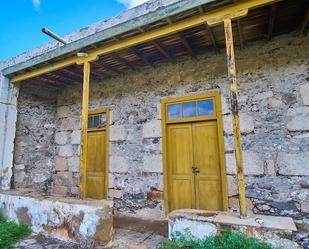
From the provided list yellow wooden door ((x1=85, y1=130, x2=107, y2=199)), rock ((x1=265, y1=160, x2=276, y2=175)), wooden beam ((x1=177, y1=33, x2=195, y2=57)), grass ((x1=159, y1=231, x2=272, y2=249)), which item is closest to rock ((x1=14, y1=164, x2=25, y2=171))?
yellow wooden door ((x1=85, y1=130, x2=107, y2=199))

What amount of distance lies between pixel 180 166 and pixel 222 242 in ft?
6.59

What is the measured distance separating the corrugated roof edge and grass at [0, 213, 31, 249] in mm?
2818

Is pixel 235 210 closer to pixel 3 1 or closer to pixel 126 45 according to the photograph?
pixel 126 45

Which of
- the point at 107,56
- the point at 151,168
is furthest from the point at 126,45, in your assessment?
the point at 151,168

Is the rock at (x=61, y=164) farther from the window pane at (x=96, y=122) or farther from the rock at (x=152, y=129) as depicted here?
the rock at (x=152, y=129)

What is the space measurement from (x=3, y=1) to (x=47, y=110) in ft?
31.7

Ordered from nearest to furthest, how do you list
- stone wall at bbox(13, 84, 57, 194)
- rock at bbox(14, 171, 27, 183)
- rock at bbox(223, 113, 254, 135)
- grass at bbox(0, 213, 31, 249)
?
grass at bbox(0, 213, 31, 249) → rock at bbox(223, 113, 254, 135) → rock at bbox(14, 171, 27, 183) → stone wall at bbox(13, 84, 57, 194)

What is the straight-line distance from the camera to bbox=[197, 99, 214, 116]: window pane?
3951mm

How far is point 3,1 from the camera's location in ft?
37.3

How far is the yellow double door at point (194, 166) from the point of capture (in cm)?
380

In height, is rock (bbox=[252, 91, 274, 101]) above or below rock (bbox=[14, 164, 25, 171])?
above

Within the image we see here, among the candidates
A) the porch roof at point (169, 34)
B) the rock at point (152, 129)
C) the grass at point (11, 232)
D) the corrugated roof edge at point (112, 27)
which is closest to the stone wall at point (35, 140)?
the porch roof at point (169, 34)

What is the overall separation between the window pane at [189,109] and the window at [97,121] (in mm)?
1949

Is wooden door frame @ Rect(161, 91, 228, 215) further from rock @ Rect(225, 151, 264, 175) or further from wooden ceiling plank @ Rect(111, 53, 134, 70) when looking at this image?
wooden ceiling plank @ Rect(111, 53, 134, 70)
